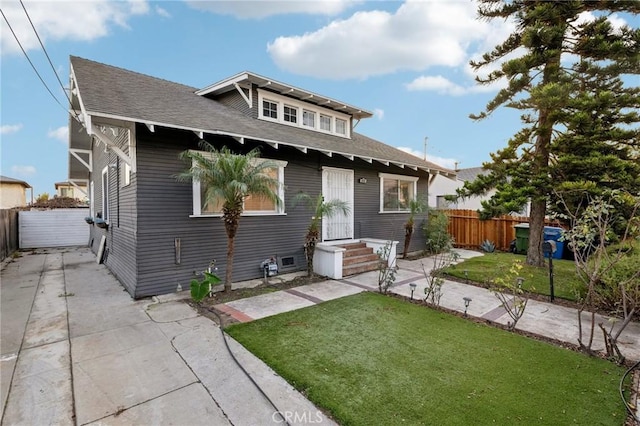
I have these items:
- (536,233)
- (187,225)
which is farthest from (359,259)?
(536,233)

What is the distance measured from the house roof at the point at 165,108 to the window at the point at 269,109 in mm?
342

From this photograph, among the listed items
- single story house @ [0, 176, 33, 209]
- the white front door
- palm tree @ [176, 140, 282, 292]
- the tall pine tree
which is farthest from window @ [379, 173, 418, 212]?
single story house @ [0, 176, 33, 209]

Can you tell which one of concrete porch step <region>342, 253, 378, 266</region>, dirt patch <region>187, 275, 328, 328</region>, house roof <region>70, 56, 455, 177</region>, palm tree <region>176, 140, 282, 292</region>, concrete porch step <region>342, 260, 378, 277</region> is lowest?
dirt patch <region>187, 275, 328, 328</region>

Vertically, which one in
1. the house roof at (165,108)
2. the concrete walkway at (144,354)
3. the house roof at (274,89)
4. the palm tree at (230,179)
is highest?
the house roof at (274,89)

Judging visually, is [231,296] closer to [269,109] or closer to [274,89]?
[269,109]

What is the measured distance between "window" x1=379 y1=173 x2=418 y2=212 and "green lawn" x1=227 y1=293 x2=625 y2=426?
594cm

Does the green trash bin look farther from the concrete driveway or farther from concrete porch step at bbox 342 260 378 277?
the concrete driveway

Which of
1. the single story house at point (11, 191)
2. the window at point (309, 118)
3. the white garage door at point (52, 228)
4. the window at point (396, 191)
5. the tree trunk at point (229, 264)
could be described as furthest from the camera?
the single story house at point (11, 191)

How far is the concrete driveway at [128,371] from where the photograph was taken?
8.05ft

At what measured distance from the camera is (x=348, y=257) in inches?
310

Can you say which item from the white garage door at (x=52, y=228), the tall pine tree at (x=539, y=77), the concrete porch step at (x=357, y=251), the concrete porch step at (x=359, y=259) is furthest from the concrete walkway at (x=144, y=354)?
the white garage door at (x=52, y=228)

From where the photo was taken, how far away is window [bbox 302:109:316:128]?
9.43m

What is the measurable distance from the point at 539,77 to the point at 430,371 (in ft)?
28.1

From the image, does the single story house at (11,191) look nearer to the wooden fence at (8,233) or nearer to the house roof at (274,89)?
the wooden fence at (8,233)
